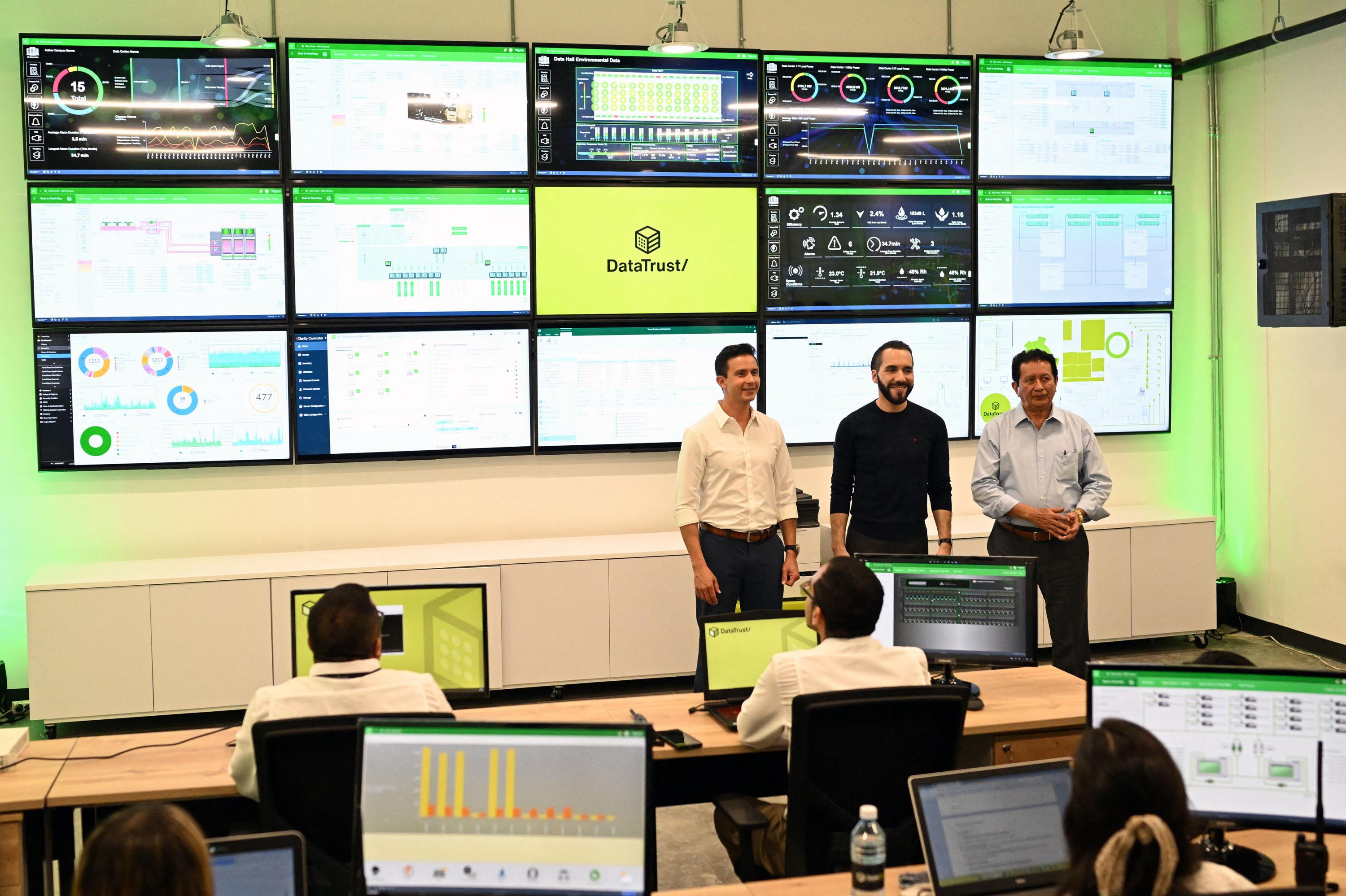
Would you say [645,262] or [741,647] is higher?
[645,262]

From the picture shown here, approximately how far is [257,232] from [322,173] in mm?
424

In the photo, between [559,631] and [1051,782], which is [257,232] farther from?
[1051,782]

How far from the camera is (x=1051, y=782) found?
239 cm

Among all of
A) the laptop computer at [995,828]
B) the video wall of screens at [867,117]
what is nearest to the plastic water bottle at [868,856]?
the laptop computer at [995,828]

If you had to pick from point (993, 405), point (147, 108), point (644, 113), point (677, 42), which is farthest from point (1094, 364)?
point (147, 108)

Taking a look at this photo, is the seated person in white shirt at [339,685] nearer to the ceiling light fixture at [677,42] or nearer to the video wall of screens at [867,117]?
the ceiling light fixture at [677,42]

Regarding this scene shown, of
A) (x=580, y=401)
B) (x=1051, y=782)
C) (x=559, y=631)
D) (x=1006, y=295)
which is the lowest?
(x=559, y=631)

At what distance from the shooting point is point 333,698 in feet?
9.72

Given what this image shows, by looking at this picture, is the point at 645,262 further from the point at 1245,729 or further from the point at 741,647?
the point at 1245,729

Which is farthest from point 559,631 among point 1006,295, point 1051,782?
point 1051,782

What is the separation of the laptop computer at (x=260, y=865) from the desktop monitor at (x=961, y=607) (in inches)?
83.1

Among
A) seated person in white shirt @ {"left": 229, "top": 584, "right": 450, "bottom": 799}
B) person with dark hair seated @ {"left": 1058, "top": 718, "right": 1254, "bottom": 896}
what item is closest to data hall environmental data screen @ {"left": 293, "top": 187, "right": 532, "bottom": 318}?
seated person in white shirt @ {"left": 229, "top": 584, "right": 450, "bottom": 799}

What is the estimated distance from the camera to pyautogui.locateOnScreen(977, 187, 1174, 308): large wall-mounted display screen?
6988 millimetres

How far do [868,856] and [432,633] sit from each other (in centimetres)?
170
